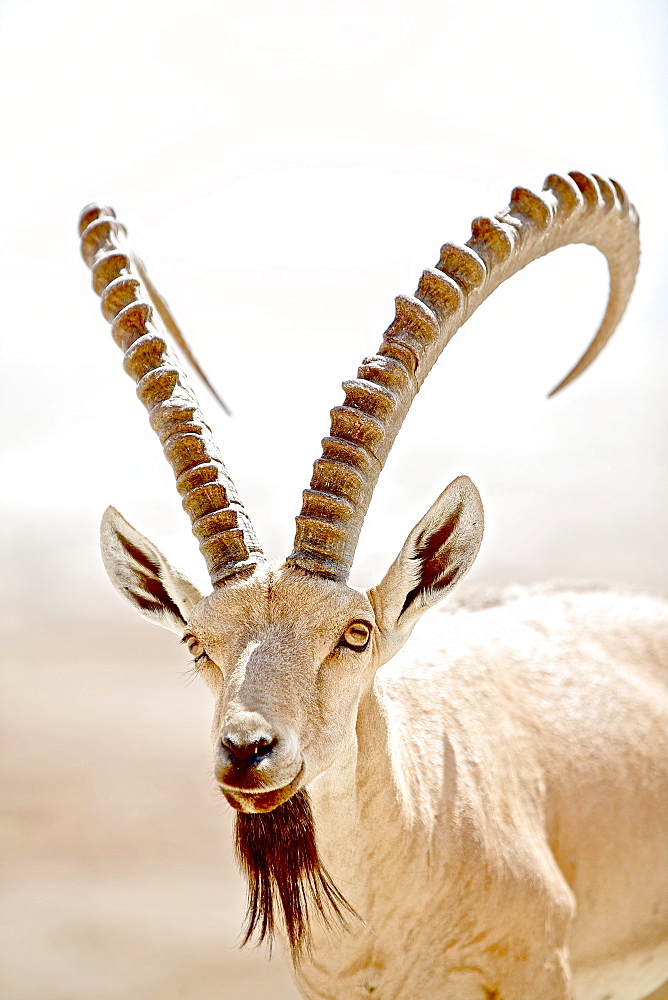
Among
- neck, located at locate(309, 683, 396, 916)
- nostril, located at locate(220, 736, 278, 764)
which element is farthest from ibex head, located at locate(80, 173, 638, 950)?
neck, located at locate(309, 683, 396, 916)

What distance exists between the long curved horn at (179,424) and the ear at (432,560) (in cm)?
64

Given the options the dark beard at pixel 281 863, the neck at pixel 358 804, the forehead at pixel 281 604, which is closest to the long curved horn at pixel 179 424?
the forehead at pixel 281 604

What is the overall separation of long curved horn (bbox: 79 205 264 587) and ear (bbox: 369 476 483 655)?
0.64m

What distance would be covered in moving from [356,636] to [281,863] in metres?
0.99

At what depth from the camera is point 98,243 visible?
5766 millimetres

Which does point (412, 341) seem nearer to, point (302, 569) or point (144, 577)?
point (302, 569)

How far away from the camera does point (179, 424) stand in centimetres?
477

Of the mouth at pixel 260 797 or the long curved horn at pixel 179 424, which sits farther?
the long curved horn at pixel 179 424

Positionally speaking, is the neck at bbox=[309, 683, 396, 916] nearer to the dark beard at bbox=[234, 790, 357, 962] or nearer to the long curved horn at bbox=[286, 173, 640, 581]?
the dark beard at bbox=[234, 790, 357, 962]

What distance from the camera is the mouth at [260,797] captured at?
11.8 feet

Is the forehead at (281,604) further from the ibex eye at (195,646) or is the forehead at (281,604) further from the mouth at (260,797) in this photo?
the mouth at (260,797)

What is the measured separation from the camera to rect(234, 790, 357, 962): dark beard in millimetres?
4043

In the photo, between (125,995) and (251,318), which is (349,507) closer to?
(125,995)

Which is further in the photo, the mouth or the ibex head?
the ibex head
